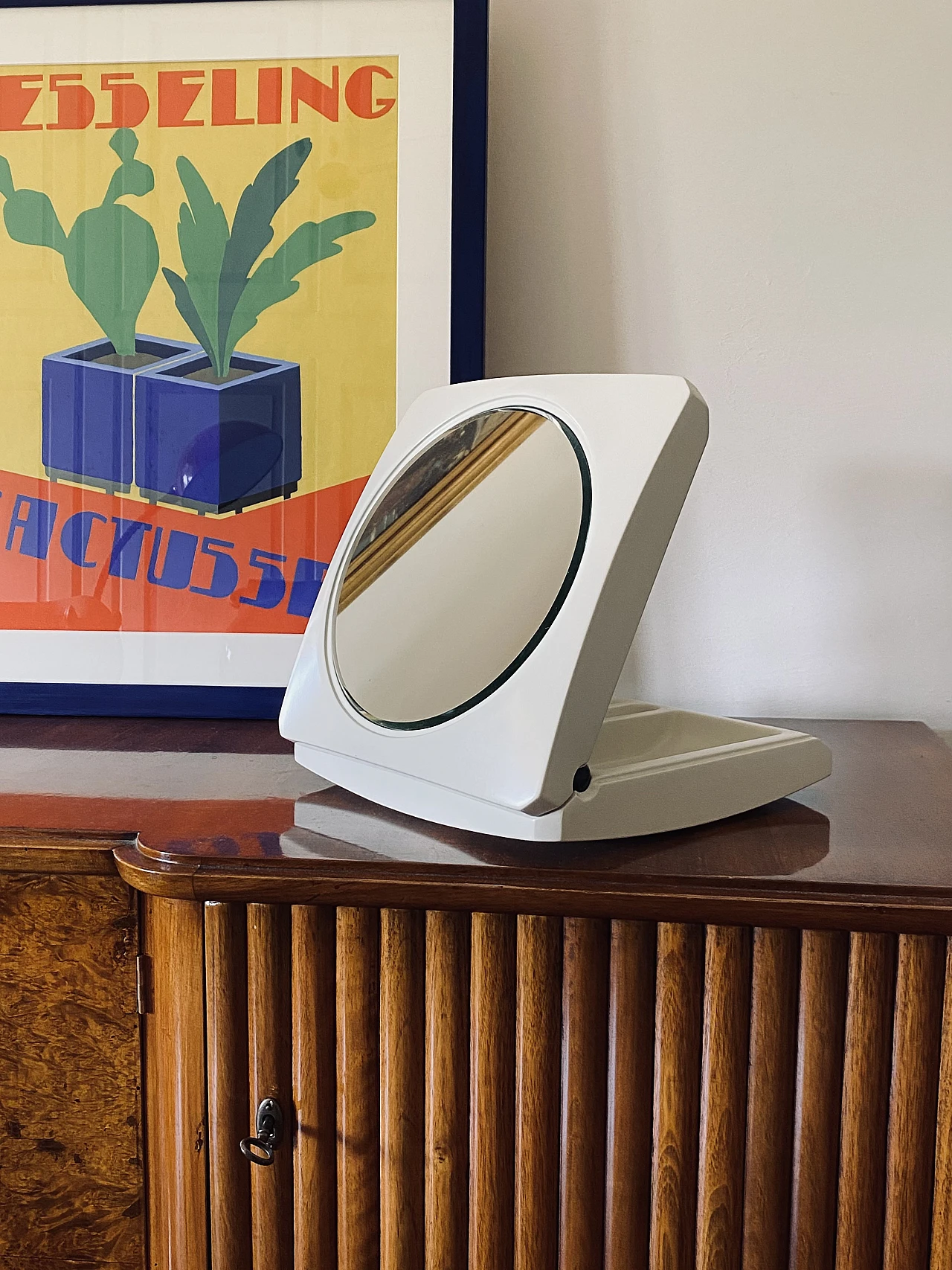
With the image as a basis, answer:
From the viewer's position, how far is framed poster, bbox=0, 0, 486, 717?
97 centimetres

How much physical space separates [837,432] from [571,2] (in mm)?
517

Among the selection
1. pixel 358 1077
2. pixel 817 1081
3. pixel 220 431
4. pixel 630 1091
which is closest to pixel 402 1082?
pixel 358 1077

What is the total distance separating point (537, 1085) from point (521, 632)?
0.27 metres

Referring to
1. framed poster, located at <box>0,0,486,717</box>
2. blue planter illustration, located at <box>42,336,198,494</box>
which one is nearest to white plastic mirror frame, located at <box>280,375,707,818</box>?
framed poster, located at <box>0,0,486,717</box>

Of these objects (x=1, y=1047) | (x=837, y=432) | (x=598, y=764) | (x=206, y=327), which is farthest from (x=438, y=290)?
(x=1, y=1047)

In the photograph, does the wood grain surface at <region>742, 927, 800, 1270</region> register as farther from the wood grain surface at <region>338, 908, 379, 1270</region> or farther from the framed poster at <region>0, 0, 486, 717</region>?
the framed poster at <region>0, 0, 486, 717</region>

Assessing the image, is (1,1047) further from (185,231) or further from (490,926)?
(185,231)

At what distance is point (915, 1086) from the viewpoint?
555mm

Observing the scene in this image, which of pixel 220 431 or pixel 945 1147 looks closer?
pixel 945 1147

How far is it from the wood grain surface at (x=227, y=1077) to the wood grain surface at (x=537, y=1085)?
0.17 metres

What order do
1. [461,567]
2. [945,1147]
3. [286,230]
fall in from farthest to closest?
[286,230], [461,567], [945,1147]

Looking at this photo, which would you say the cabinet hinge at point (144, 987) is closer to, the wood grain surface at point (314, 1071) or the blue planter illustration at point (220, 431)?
the wood grain surface at point (314, 1071)

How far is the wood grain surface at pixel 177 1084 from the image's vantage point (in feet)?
2.01

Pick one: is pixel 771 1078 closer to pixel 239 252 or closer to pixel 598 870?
pixel 598 870
